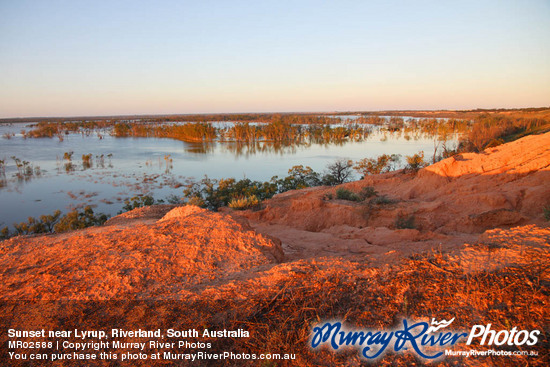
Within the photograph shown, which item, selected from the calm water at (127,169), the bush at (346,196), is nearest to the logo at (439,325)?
the bush at (346,196)

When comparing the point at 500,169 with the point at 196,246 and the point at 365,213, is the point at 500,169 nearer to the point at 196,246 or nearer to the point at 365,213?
the point at 365,213

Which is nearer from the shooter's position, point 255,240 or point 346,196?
point 255,240

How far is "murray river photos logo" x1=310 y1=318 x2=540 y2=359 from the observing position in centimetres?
232

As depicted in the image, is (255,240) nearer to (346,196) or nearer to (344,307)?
(344,307)

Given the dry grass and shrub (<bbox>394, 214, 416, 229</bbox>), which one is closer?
the dry grass

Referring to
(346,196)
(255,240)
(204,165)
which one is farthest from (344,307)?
(204,165)

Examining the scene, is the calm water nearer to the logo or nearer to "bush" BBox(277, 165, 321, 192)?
"bush" BBox(277, 165, 321, 192)

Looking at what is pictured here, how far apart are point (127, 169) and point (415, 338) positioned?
3293 centimetres

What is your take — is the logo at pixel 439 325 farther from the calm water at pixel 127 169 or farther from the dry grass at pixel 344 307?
the calm water at pixel 127 169

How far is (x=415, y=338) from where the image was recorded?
2467mm

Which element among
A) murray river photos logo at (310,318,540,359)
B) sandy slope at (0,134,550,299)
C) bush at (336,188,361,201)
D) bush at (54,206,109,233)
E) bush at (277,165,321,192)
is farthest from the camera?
bush at (277,165,321,192)

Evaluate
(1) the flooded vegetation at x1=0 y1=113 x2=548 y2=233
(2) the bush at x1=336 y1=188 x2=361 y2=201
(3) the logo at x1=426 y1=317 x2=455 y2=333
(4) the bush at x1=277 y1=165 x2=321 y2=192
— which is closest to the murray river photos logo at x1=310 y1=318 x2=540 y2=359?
(3) the logo at x1=426 y1=317 x2=455 y2=333

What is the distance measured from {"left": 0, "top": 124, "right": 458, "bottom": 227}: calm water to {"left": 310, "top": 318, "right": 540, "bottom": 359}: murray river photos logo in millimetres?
20449

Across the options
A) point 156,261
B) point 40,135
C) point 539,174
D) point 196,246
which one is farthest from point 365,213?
point 40,135
